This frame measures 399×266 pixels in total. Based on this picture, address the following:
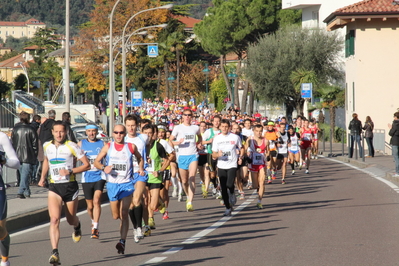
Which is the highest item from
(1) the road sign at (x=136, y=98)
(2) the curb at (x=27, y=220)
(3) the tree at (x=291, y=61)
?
(3) the tree at (x=291, y=61)

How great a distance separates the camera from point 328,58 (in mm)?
49062

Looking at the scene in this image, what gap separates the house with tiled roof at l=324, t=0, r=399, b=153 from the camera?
3731 cm

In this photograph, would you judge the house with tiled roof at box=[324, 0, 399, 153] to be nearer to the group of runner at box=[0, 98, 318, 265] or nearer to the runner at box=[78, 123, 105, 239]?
the group of runner at box=[0, 98, 318, 265]

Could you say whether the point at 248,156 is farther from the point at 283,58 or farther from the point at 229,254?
the point at 283,58

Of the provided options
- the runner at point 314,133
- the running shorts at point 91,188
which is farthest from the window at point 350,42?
the running shorts at point 91,188

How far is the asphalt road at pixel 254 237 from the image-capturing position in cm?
Answer: 861

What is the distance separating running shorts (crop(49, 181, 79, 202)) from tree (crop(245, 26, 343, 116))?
129 ft

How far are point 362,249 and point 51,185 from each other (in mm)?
3848

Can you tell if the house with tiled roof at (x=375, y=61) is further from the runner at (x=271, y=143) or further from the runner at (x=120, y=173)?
the runner at (x=120, y=173)

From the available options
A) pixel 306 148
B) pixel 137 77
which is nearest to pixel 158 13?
pixel 137 77

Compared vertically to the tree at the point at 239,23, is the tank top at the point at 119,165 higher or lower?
lower

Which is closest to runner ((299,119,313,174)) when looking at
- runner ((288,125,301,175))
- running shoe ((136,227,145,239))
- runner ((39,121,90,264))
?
runner ((288,125,301,175))

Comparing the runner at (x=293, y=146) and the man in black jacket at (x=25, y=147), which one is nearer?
the man in black jacket at (x=25, y=147)

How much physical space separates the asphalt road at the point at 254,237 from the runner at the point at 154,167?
414 mm
